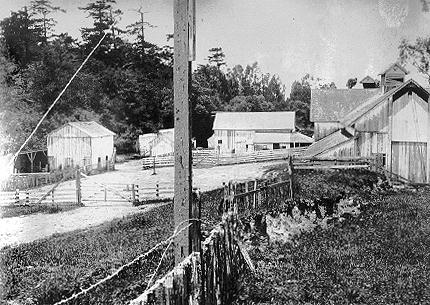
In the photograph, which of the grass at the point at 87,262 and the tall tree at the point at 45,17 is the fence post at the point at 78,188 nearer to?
the grass at the point at 87,262

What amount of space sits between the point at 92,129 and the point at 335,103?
16890 millimetres

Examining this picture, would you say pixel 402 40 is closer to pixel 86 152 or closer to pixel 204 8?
pixel 204 8

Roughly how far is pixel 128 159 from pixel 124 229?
117cm

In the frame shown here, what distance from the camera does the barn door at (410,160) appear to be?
10602 millimetres

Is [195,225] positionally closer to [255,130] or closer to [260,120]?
[260,120]

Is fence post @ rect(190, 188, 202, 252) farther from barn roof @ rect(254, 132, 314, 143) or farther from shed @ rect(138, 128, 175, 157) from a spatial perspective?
barn roof @ rect(254, 132, 314, 143)

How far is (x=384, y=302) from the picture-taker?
4.70 m

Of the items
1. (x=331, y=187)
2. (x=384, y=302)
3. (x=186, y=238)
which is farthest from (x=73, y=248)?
(x=331, y=187)

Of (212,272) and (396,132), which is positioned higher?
(396,132)

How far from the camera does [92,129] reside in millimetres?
5953

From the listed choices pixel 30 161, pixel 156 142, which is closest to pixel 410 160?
pixel 156 142

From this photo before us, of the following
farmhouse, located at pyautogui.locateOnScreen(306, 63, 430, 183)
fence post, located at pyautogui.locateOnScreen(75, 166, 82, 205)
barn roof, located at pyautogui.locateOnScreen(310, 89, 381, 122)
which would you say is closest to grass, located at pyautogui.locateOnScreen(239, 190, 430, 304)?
fence post, located at pyautogui.locateOnScreen(75, 166, 82, 205)

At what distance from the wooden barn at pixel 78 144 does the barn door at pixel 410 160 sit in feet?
22.9

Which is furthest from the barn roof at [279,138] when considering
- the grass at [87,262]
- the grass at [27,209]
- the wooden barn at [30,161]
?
the wooden barn at [30,161]
